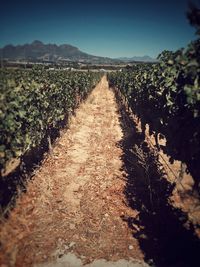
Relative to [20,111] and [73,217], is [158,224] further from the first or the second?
[20,111]

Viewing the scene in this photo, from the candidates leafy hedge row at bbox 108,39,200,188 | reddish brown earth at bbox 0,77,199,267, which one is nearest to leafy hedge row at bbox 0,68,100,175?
reddish brown earth at bbox 0,77,199,267

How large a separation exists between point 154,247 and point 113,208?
1973 mm

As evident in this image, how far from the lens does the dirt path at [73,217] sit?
5.96 m

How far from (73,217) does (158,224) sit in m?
2.64

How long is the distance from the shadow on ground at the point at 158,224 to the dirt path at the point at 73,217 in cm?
31

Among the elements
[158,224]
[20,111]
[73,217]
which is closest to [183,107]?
[158,224]

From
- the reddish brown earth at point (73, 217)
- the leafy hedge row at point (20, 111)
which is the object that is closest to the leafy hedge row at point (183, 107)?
the reddish brown earth at point (73, 217)

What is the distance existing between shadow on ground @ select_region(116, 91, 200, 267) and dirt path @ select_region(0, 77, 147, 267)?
31 centimetres

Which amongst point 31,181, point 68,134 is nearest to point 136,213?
point 31,181

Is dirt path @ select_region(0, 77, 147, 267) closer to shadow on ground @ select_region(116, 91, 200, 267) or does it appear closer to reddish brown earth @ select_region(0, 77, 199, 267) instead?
reddish brown earth @ select_region(0, 77, 199, 267)

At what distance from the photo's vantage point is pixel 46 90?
11469 millimetres

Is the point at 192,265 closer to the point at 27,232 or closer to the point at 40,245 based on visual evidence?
the point at 40,245

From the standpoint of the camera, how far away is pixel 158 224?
711 centimetres

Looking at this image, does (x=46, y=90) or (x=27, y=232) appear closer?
(x=27, y=232)
